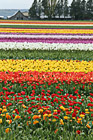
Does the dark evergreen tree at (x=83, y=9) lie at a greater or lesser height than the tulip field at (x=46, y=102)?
greater

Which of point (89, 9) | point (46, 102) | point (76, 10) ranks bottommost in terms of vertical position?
point (46, 102)

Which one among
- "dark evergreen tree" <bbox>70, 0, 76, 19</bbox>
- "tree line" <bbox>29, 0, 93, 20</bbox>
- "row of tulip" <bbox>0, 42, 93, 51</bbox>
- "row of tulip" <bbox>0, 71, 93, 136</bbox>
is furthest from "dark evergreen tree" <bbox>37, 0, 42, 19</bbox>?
"row of tulip" <bbox>0, 71, 93, 136</bbox>

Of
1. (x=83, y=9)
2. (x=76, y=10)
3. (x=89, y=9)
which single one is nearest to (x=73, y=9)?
(x=76, y=10)

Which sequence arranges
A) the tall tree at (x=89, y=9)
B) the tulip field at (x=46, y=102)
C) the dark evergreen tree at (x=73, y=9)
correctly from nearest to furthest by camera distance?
the tulip field at (x=46, y=102)
the dark evergreen tree at (x=73, y=9)
the tall tree at (x=89, y=9)

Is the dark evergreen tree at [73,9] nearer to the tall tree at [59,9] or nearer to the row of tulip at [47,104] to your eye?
the tall tree at [59,9]

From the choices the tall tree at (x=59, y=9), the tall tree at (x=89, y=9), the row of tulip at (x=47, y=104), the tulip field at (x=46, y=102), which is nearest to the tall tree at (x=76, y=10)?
the tall tree at (x=89, y=9)

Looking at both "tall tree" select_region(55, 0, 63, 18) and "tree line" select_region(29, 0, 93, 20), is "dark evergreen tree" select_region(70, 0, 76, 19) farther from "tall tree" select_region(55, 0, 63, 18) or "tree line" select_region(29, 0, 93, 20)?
"tall tree" select_region(55, 0, 63, 18)

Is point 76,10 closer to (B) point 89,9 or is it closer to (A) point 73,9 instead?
(A) point 73,9

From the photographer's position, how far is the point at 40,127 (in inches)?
172

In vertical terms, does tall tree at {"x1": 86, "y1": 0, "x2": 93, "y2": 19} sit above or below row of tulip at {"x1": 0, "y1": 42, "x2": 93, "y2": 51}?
above

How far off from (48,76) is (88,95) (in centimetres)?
152

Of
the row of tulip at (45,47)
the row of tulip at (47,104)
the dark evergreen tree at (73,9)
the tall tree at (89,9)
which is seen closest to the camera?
the row of tulip at (47,104)

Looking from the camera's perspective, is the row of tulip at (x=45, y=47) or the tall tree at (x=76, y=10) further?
the tall tree at (x=76, y=10)

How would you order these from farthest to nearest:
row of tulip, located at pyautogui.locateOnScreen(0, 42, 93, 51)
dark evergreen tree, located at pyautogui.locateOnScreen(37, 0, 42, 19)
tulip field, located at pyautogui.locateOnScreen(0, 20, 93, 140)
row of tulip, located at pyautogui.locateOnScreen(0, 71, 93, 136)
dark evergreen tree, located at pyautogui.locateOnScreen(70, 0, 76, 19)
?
dark evergreen tree, located at pyautogui.locateOnScreen(37, 0, 42, 19)
dark evergreen tree, located at pyautogui.locateOnScreen(70, 0, 76, 19)
row of tulip, located at pyautogui.locateOnScreen(0, 42, 93, 51)
row of tulip, located at pyautogui.locateOnScreen(0, 71, 93, 136)
tulip field, located at pyautogui.locateOnScreen(0, 20, 93, 140)
